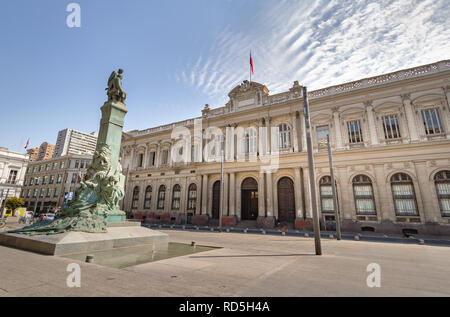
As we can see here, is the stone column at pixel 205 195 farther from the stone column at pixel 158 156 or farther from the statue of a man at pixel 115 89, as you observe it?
the statue of a man at pixel 115 89

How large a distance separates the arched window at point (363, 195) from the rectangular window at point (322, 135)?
15.6 feet

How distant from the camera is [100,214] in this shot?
1053cm

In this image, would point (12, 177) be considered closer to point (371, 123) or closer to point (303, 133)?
point (303, 133)

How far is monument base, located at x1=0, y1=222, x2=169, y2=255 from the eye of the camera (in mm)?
7527

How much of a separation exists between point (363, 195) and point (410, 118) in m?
8.28

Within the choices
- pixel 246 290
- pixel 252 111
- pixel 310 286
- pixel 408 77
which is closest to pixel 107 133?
pixel 246 290

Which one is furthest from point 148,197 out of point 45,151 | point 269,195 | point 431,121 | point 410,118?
point 45,151

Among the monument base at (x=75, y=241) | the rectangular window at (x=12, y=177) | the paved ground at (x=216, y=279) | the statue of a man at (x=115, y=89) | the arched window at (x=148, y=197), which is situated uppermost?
the statue of a man at (x=115, y=89)

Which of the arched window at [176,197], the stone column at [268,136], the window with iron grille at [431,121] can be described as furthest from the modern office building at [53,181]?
the window with iron grille at [431,121]

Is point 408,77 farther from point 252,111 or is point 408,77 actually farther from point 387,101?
point 252,111

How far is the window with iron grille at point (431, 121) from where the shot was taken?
19.3 meters
